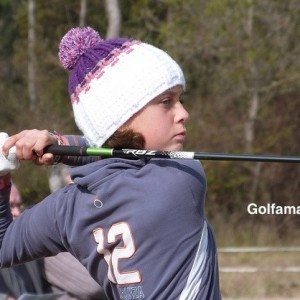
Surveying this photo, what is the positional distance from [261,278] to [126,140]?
19.3 ft

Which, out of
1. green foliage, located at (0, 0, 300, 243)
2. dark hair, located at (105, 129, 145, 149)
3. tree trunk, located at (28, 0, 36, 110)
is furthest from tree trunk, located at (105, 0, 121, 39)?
dark hair, located at (105, 129, 145, 149)

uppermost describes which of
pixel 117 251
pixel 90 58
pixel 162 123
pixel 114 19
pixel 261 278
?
pixel 90 58

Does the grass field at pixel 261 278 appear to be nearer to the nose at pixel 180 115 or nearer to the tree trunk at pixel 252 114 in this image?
the tree trunk at pixel 252 114

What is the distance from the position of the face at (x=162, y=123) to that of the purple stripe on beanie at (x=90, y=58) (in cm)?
18

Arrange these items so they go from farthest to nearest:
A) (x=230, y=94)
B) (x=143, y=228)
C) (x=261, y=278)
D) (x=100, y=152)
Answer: (x=230, y=94), (x=261, y=278), (x=100, y=152), (x=143, y=228)

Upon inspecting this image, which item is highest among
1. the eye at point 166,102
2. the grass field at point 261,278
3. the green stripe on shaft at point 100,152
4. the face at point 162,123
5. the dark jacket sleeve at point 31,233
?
the eye at point 166,102

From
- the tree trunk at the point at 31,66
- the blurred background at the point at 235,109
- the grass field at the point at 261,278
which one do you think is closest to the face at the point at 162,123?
the grass field at the point at 261,278

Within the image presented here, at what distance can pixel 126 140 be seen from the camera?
91.9 inches

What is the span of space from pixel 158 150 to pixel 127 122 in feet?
0.35

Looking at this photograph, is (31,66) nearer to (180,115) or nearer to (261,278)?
(261,278)

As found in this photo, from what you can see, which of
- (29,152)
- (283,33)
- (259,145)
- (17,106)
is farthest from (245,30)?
(29,152)

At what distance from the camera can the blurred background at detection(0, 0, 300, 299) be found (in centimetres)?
873

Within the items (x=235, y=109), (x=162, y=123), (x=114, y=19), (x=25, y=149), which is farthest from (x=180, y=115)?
(x=114, y=19)

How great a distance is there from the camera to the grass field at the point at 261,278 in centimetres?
765
